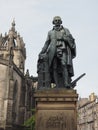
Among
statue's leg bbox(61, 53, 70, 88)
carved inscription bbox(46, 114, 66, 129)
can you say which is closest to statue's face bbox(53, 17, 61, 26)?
statue's leg bbox(61, 53, 70, 88)

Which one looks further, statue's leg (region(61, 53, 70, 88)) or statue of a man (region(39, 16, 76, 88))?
statue of a man (region(39, 16, 76, 88))

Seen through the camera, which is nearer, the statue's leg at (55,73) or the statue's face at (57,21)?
the statue's leg at (55,73)

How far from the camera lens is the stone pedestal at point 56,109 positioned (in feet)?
25.1

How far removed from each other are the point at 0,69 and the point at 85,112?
49168 mm

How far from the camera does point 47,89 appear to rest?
8.10 m

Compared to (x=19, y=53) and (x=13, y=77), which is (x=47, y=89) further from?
(x=19, y=53)

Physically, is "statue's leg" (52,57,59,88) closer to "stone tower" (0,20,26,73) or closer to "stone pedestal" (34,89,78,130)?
"stone pedestal" (34,89,78,130)

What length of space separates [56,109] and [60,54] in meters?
1.53

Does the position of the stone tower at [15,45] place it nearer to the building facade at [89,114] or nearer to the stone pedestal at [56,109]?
the building facade at [89,114]

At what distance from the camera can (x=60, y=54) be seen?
8.51m

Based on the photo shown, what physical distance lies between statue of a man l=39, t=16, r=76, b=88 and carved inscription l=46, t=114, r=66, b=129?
91cm

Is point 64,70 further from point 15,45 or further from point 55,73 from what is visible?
point 15,45

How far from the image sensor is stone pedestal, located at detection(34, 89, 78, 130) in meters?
7.64

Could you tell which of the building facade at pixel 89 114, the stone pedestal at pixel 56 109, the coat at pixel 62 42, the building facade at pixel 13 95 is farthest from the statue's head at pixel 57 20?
the building facade at pixel 89 114
